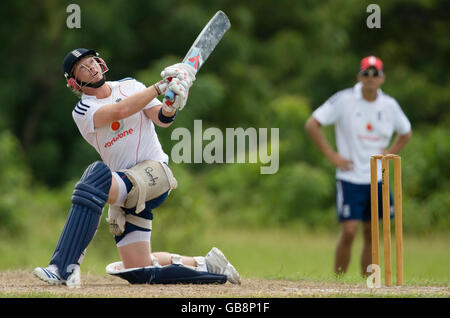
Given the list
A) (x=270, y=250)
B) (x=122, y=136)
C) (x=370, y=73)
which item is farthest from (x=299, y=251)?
(x=122, y=136)

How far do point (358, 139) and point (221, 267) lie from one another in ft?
9.08

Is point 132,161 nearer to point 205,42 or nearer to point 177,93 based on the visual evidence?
point 177,93

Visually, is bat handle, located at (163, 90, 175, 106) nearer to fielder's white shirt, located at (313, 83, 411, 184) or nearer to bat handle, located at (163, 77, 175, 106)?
bat handle, located at (163, 77, 175, 106)

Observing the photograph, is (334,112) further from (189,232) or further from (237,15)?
(237,15)

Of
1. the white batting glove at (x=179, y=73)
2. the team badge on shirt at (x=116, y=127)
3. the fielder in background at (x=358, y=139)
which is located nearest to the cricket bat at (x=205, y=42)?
the white batting glove at (x=179, y=73)

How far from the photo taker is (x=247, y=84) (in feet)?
66.9

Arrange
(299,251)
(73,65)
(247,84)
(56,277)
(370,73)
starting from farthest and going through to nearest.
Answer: (247,84) → (299,251) → (370,73) → (73,65) → (56,277)

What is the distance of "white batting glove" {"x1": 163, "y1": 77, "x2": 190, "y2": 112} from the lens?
5469 millimetres

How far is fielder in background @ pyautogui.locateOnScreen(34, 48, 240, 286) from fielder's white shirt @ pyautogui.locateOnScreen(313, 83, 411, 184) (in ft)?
8.49

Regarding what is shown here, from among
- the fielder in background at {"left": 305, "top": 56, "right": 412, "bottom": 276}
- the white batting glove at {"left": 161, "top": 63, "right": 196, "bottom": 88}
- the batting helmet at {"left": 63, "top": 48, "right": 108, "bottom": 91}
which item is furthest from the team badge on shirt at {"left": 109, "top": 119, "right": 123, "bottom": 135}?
the fielder in background at {"left": 305, "top": 56, "right": 412, "bottom": 276}

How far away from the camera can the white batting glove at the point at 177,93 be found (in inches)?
215

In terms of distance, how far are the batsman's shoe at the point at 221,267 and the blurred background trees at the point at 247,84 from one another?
809 cm

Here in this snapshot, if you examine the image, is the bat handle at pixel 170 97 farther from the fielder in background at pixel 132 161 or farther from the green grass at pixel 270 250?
the green grass at pixel 270 250
